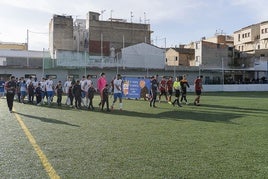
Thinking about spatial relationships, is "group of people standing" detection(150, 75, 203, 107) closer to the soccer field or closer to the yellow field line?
the soccer field

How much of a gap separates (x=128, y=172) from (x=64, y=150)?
2.42 metres

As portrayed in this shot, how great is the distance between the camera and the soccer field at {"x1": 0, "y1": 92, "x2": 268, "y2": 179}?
6.32 meters

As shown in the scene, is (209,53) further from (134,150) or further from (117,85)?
(134,150)

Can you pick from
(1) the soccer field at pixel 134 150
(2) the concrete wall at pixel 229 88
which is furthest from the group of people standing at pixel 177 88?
(2) the concrete wall at pixel 229 88

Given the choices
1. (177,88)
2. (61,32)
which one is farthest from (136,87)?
(61,32)

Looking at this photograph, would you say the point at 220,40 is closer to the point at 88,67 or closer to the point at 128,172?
the point at 88,67

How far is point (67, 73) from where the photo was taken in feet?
152

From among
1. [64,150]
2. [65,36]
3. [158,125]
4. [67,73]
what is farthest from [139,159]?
[65,36]

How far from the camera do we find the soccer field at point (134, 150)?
632 cm

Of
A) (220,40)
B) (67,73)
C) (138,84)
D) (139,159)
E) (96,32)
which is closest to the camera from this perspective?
(139,159)

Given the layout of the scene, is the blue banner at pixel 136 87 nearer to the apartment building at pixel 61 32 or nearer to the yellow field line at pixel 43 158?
the yellow field line at pixel 43 158

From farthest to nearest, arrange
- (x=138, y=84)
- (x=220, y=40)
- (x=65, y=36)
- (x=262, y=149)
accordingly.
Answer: (x=220, y=40) < (x=65, y=36) < (x=138, y=84) < (x=262, y=149)

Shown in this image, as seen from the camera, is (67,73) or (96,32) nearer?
(67,73)

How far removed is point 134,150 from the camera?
26.7 ft
